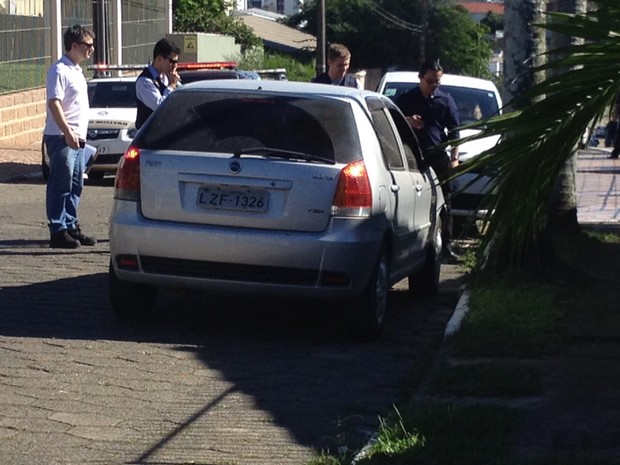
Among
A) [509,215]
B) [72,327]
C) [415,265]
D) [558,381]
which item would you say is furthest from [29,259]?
[509,215]

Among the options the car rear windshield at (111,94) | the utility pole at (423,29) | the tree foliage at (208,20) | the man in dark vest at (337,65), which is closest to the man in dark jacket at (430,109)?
the man in dark vest at (337,65)

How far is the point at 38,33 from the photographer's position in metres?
28.7

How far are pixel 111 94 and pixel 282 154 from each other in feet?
41.8

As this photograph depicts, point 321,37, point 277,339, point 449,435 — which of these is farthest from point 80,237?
point 321,37

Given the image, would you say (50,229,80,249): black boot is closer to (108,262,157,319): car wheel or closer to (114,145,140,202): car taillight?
(108,262,157,319): car wheel

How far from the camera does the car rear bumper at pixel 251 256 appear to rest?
25.9 ft

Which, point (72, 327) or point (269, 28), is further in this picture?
point (269, 28)

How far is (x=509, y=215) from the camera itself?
539 centimetres

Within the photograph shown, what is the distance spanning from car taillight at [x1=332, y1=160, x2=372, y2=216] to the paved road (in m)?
0.88

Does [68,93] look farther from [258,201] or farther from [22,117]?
[22,117]

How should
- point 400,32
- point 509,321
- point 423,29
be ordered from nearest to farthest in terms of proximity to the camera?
point 509,321, point 423,29, point 400,32

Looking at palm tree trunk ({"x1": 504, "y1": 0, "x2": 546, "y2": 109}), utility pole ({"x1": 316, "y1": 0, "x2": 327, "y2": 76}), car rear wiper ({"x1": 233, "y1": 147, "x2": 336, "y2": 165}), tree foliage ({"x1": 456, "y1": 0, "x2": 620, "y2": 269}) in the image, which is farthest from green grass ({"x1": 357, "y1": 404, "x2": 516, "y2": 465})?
utility pole ({"x1": 316, "y1": 0, "x2": 327, "y2": 76})

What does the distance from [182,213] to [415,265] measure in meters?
2.23

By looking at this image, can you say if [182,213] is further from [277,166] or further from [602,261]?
[602,261]
